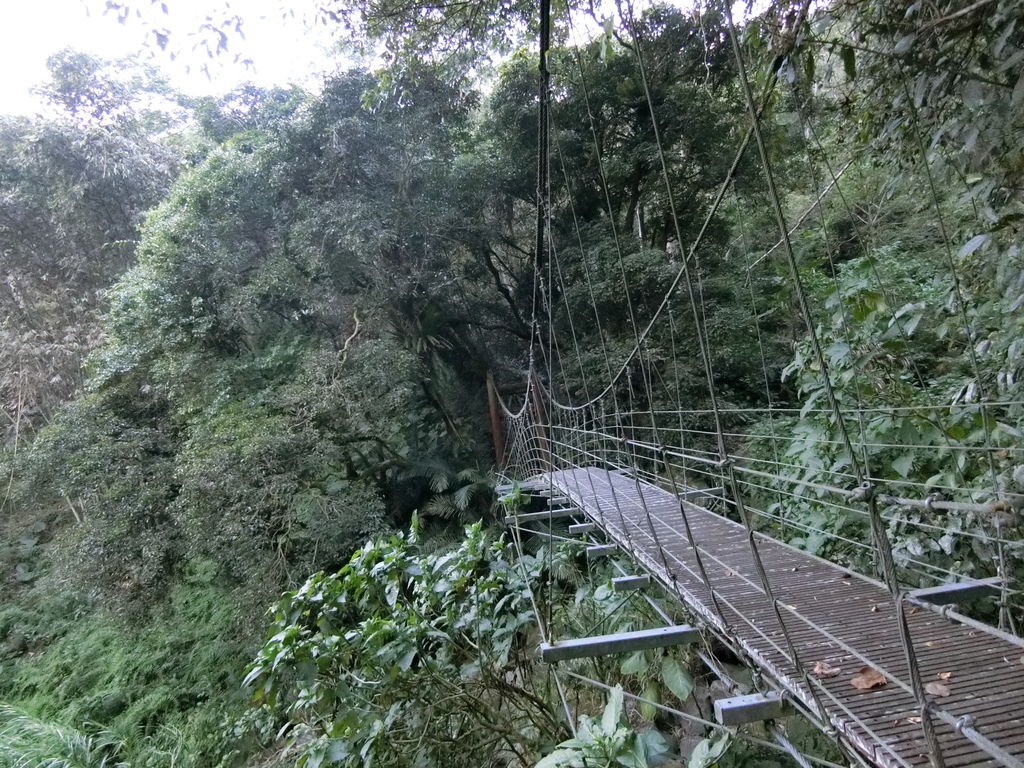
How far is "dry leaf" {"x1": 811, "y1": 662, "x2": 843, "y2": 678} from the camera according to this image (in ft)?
2.81

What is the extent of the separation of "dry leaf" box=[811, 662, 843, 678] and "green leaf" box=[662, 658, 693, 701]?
67cm

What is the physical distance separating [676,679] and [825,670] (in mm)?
718

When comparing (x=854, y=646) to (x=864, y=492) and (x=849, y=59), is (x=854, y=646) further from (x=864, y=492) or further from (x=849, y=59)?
(x=849, y=59)

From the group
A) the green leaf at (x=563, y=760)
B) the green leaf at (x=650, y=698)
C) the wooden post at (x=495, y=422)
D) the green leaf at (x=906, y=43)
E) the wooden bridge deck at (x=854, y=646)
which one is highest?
the green leaf at (x=906, y=43)

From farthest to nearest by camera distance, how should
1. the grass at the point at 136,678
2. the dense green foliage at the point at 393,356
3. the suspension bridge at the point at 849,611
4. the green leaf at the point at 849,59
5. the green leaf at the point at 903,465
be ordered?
the grass at the point at 136,678
the dense green foliage at the point at 393,356
the green leaf at the point at 903,465
the green leaf at the point at 849,59
the suspension bridge at the point at 849,611

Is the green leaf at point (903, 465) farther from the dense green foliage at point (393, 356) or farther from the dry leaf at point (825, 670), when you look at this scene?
the dry leaf at point (825, 670)

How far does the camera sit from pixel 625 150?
4.82m

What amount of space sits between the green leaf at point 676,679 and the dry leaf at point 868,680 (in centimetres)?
70

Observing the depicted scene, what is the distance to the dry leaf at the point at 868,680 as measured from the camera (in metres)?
0.82

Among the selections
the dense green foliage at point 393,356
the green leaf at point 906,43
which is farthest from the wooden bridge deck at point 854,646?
the green leaf at point 906,43

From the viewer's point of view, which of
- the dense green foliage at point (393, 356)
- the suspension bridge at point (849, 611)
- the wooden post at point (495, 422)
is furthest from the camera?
the wooden post at point (495, 422)

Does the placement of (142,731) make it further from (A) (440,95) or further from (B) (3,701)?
(A) (440,95)

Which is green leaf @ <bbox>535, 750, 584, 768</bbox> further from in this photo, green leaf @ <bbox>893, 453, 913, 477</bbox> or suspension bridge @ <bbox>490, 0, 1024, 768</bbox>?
green leaf @ <bbox>893, 453, 913, 477</bbox>

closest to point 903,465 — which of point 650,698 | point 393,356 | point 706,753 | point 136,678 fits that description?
point 706,753
